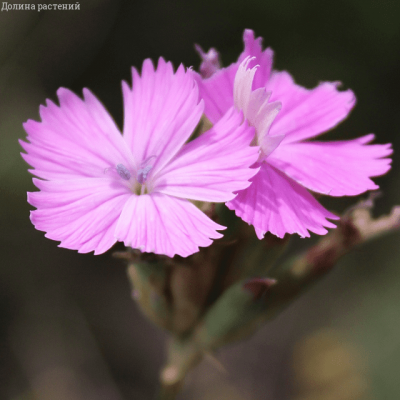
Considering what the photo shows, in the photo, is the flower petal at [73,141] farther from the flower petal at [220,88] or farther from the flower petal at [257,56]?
the flower petal at [257,56]

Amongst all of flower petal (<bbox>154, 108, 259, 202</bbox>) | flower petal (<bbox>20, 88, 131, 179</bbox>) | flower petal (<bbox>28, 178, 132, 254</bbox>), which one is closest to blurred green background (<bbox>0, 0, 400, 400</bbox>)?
flower petal (<bbox>20, 88, 131, 179</bbox>)

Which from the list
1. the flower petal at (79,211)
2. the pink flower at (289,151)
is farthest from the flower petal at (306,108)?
the flower petal at (79,211)

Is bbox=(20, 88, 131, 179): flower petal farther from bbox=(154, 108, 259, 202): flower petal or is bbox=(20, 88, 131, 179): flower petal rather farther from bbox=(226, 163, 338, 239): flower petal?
bbox=(226, 163, 338, 239): flower petal

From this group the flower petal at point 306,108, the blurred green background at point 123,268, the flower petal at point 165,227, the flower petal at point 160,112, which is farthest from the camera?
the blurred green background at point 123,268

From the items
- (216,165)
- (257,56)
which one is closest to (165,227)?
(216,165)

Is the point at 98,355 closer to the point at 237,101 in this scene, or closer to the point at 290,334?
the point at 290,334

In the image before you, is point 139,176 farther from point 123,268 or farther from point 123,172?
point 123,268
